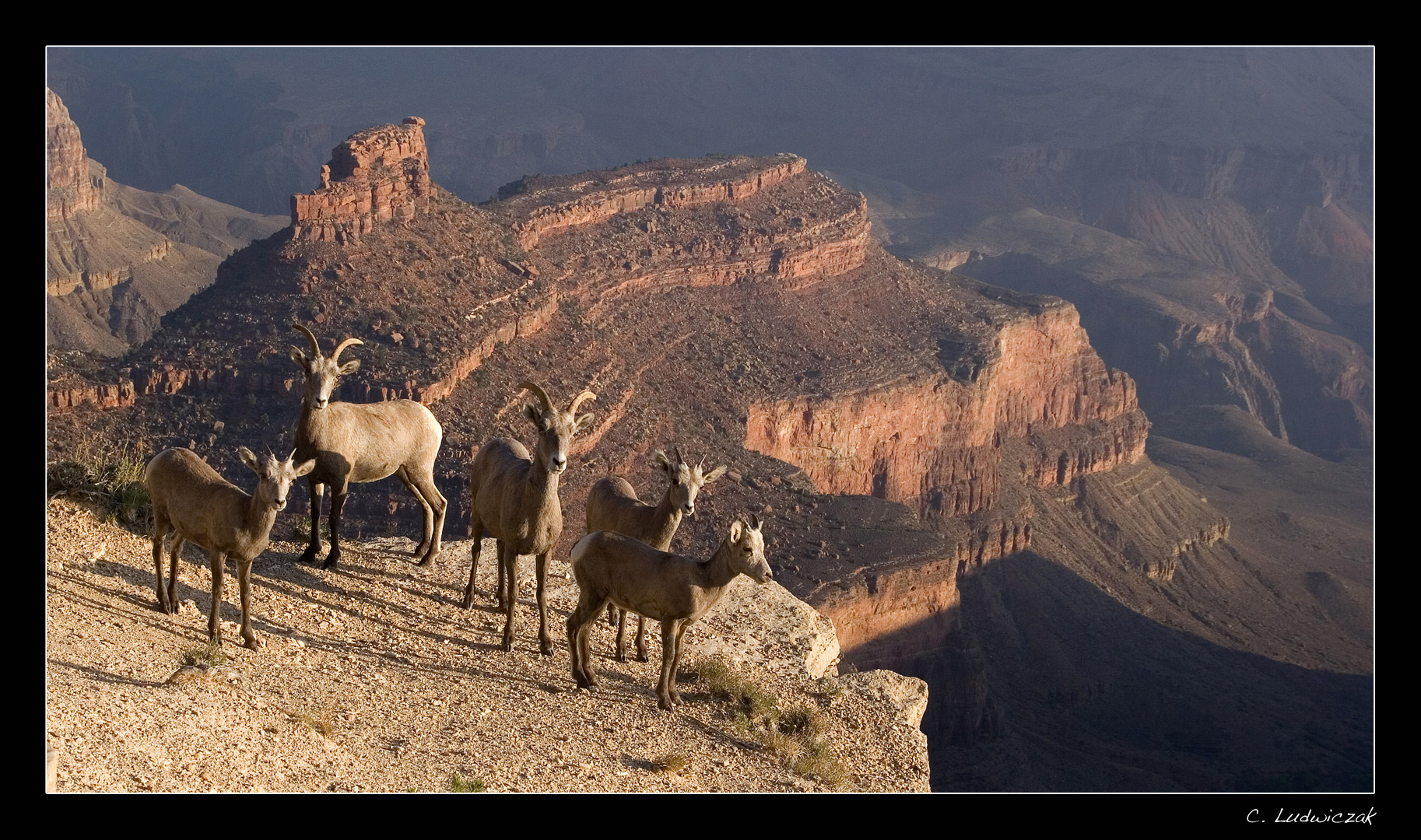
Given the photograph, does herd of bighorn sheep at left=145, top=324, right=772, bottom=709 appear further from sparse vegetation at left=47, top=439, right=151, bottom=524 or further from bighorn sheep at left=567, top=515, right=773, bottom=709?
sparse vegetation at left=47, top=439, right=151, bottom=524

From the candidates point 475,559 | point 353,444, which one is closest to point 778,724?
point 475,559

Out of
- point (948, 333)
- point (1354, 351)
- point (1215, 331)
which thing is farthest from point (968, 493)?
point (1354, 351)

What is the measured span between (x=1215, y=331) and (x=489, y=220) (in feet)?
359

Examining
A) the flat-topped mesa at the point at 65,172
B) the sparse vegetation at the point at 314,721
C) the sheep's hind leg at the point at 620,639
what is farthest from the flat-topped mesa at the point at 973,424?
the flat-topped mesa at the point at 65,172

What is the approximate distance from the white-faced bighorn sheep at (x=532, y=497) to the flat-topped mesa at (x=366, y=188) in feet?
122

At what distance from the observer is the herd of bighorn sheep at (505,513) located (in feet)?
62.5

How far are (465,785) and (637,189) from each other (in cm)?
6497

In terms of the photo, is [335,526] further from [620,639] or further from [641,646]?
[641,646]

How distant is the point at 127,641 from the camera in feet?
62.1

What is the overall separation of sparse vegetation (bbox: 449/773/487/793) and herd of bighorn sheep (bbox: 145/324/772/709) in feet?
11.3

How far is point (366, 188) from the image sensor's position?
5853 cm

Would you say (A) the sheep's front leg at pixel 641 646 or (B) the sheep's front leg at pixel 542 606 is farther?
(A) the sheep's front leg at pixel 641 646

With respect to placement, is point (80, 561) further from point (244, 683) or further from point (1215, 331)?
Result: point (1215, 331)

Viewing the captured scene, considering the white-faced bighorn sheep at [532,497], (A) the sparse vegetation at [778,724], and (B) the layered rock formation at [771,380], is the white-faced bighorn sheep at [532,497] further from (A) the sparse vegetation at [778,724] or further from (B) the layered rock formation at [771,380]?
(B) the layered rock formation at [771,380]
